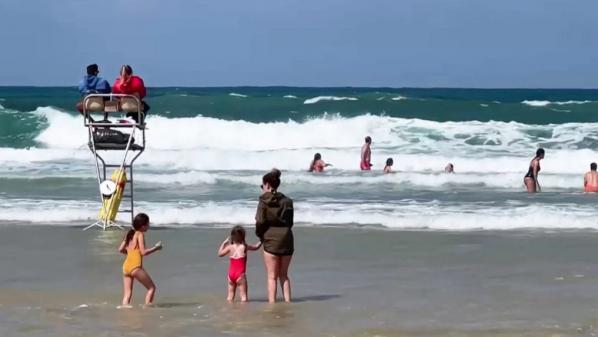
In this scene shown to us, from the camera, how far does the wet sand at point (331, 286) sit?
348 inches

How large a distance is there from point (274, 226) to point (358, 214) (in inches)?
275

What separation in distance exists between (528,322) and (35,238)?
7334 mm

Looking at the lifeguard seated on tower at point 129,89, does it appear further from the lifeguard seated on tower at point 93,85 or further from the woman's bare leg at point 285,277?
the woman's bare leg at point 285,277

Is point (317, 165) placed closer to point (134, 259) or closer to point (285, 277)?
point (285, 277)

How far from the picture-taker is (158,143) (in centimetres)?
3962

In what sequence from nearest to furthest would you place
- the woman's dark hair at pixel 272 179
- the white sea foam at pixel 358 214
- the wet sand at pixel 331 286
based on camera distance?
the wet sand at pixel 331 286 → the woman's dark hair at pixel 272 179 → the white sea foam at pixel 358 214

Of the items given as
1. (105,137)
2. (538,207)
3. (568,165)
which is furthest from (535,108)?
(105,137)

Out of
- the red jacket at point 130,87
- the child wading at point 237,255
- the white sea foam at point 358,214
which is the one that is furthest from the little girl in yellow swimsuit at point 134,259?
the white sea foam at point 358,214

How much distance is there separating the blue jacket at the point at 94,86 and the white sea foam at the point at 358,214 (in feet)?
8.56

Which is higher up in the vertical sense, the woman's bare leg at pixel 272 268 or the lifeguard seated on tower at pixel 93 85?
the lifeguard seated on tower at pixel 93 85

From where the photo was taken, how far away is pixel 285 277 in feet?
31.8

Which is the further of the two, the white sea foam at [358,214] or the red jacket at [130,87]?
the white sea foam at [358,214]

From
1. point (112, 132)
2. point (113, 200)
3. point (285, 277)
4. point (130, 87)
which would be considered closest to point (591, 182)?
point (113, 200)

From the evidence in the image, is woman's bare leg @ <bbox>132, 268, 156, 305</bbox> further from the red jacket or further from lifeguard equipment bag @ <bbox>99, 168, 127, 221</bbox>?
lifeguard equipment bag @ <bbox>99, 168, 127, 221</bbox>
